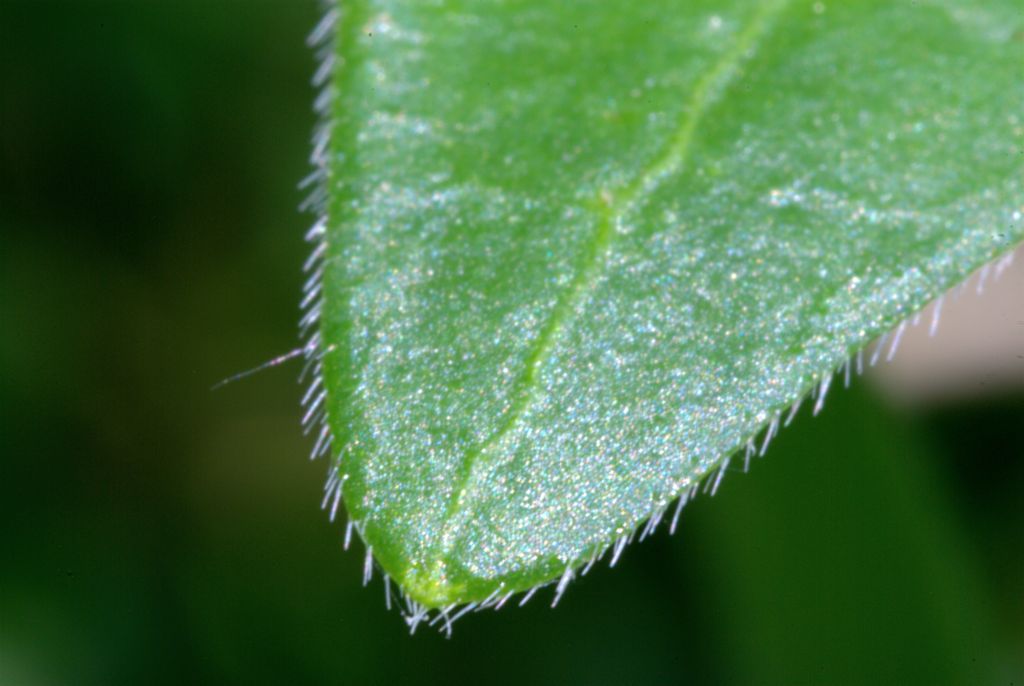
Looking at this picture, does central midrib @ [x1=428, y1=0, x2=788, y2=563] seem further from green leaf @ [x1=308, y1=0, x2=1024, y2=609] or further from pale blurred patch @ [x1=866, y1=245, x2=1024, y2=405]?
pale blurred patch @ [x1=866, y1=245, x2=1024, y2=405]

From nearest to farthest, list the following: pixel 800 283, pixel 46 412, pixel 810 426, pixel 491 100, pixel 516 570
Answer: pixel 516 570 < pixel 800 283 < pixel 491 100 < pixel 810 426 < pixel 46 412

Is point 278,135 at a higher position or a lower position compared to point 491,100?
lower

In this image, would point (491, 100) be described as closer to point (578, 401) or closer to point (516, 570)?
point (578, 401)

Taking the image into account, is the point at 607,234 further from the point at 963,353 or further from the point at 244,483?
the point at 963,353

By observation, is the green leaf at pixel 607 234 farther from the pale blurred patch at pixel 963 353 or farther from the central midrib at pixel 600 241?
the pale blurred patch at pixel 963 353

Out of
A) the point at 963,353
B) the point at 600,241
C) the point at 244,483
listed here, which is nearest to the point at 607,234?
the point at 600,241

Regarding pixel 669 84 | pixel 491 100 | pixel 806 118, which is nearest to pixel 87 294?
pixel 491 100

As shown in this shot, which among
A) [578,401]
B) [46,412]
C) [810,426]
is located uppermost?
[578,401]
